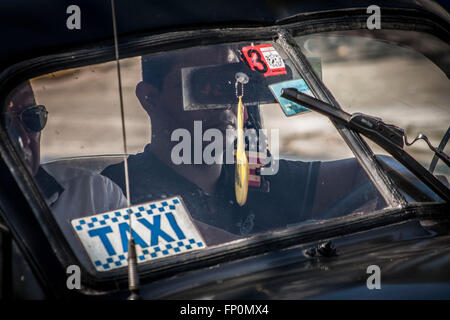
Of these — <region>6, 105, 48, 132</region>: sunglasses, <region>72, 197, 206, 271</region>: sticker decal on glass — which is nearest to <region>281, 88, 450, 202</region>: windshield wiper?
<region>72, 197, 206, 271</region>: sticker decal on glass

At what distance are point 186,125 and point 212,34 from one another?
1.21ft

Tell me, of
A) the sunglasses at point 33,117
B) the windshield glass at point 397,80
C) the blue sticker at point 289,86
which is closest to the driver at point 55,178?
the sunglasses at point 33,117

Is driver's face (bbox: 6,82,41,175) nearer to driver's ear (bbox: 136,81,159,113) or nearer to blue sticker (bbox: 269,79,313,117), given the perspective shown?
driver's ear (bbox: 136,81,159,113)

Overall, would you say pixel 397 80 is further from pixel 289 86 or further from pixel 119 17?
pixel 119 17

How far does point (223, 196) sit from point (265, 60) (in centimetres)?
56

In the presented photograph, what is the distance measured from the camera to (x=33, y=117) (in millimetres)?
1999

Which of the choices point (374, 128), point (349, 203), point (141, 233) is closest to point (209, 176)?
point (141, 233)

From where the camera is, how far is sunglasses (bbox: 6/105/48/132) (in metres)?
1.97

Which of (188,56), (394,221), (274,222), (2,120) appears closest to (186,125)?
(188,56)

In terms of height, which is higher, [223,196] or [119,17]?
[119,17]

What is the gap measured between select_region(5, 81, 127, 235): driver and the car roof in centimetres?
15

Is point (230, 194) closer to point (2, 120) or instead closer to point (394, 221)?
point (394, 221)

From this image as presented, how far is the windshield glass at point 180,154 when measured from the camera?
1920mm

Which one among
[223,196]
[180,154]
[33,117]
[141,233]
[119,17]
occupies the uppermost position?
[119,17]
